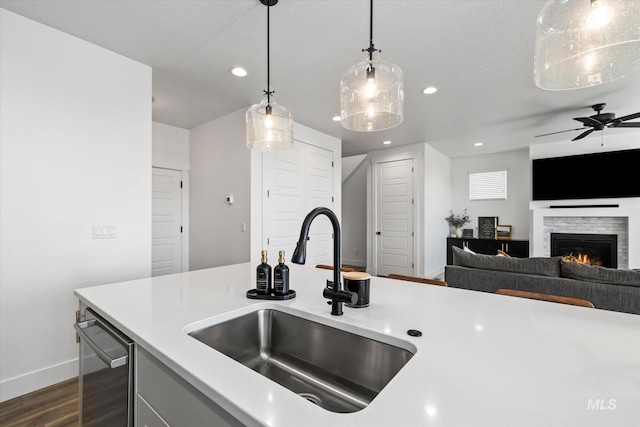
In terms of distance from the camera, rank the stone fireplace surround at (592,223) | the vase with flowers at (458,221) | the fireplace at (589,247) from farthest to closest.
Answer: the vase with flowers at (458,221) < the fireplace at (589,247) < the stone fireplace surround at (592,223)

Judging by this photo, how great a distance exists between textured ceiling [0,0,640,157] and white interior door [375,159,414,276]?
184cm

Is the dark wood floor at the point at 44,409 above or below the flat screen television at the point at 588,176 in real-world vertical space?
below

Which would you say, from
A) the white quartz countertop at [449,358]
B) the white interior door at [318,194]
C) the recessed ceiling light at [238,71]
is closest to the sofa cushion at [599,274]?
the white quartz countertop at [449,358]

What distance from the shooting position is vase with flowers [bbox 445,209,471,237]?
21.6 ft

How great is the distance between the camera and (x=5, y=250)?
1933 mm

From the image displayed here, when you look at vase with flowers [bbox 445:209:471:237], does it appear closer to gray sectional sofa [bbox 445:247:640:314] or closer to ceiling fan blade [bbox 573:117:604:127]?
ceiling fan blade [bbox 573:117:604:127]

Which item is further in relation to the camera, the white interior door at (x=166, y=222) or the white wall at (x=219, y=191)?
the white interior door at (x=166, y=222)

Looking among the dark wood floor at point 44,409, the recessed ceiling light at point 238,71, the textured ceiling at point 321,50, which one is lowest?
the dark wood floor at point 44,409

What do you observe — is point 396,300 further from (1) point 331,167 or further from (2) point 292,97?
(1) point 331,167

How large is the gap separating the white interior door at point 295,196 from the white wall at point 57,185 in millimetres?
1548

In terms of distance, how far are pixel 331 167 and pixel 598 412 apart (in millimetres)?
4596

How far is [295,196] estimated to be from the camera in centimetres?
421

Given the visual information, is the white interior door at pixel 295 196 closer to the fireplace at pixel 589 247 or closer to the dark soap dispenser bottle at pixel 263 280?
the dark soap dispenser bottle at pixel 263 280

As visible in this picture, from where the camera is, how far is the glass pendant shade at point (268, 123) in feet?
6.20
